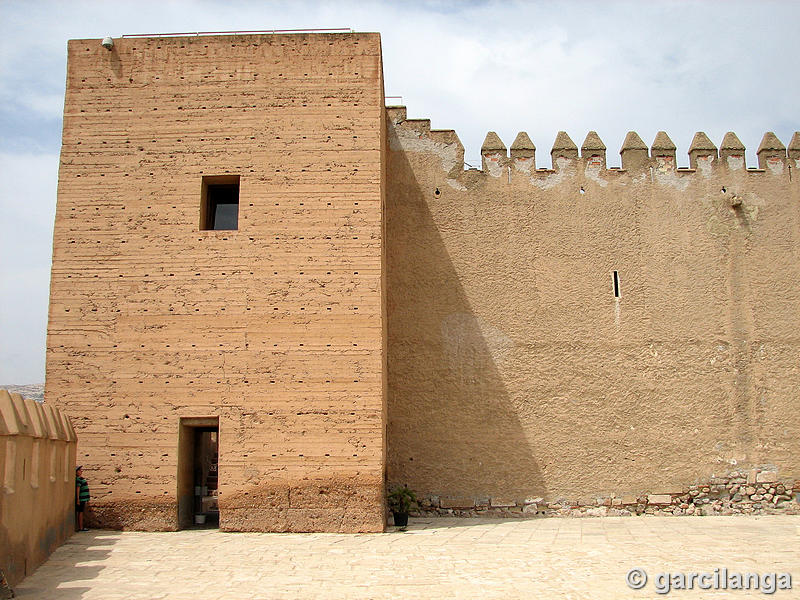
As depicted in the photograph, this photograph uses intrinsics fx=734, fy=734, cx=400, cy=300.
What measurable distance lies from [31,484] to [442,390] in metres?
6.36

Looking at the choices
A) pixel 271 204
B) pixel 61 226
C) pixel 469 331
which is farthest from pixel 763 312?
pixel 61 226

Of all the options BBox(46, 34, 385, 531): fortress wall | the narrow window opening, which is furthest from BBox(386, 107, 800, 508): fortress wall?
the narrow window opening

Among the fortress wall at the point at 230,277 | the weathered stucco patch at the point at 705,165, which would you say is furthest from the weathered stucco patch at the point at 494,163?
the weathered stucco patch at the point at 705,165

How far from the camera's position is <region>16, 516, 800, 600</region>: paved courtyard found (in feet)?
20.9

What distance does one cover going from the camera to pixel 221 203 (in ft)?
35.5

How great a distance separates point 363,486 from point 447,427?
2.64 metres

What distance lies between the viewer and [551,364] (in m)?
12.0

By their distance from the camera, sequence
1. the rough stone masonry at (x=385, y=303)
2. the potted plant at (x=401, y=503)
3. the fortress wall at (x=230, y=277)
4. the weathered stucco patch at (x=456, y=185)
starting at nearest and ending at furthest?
the fortress wall at (x=230, y=277) → the rough stone masonry at (x=385, y=303) → the potted plant at (x=401, y=503) → the weathered stucco patch at (x=456, y=185)

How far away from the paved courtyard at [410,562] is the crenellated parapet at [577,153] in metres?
6.00

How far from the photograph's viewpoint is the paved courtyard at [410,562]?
636cm

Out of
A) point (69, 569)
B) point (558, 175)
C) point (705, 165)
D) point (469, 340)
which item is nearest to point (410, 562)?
point (69, 569)

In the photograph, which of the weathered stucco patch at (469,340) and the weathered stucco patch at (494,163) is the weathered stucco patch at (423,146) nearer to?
the weathered stucco patch at (494,163)

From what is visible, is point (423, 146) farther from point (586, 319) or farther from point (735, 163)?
point (735, 163)

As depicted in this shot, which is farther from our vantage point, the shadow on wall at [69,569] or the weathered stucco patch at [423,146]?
the weathered stucco patch at [423,146]
